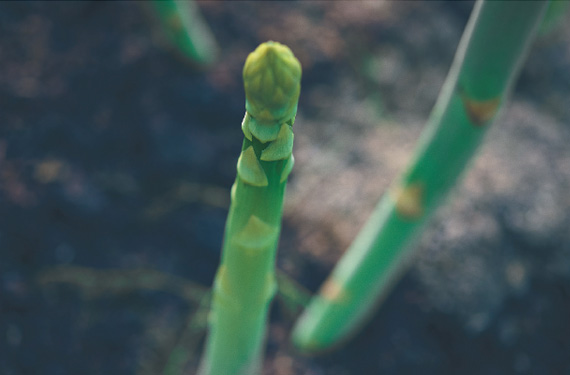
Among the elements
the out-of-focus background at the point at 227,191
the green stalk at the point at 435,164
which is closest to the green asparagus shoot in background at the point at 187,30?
the out-of-focus background at the point at 227,191

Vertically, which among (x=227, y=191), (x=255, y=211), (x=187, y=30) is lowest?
(x=227, y=191)

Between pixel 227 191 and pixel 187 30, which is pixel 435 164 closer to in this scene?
pixel 227 191

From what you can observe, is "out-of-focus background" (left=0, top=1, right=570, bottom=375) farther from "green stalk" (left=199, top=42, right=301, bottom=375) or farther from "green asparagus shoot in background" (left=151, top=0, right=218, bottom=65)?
"green stalk" (left=199, top=42, right=301, bottom=375)

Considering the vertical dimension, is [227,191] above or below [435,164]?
below

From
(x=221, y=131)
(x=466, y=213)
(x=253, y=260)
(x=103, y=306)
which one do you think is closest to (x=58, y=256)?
(x=103, y=306)

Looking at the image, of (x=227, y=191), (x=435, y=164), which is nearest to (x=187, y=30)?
(x=227, y=191)

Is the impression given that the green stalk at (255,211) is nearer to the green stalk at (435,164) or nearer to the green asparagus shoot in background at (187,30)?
the green stalk at (435,164)
